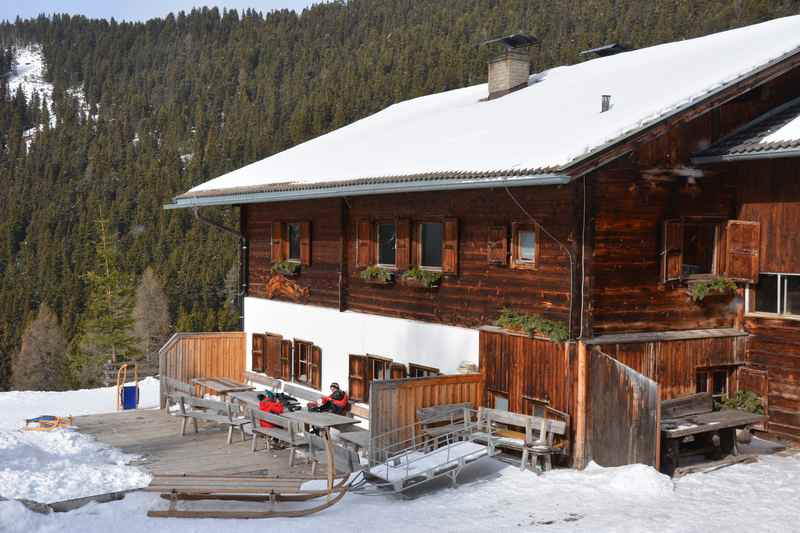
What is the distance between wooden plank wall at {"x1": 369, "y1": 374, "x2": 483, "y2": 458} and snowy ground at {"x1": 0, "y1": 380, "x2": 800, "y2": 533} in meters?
1.15

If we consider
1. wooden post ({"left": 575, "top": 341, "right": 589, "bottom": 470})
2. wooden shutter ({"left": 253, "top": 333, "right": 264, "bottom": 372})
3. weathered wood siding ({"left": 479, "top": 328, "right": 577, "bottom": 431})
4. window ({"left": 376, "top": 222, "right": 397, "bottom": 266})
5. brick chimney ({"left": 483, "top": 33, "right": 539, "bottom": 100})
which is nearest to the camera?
wooden post ({"left": 575, "top": 341, "right": 589, "bottom": 470})

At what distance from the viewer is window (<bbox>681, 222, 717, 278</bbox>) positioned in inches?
541

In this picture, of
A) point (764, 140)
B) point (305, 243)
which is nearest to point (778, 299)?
point (764, 140)

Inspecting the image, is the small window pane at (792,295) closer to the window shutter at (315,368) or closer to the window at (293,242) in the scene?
the window shutter at (315,368)

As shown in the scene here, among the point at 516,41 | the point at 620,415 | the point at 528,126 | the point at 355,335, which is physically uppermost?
the point at 516,41

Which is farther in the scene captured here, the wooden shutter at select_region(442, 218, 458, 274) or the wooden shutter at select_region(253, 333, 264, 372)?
the wooden shutter at select_region(253, 333, 264, 372)

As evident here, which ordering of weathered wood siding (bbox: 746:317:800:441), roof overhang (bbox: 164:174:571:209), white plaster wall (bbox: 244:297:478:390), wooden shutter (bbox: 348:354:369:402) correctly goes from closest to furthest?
roof overhang (bbox: 164:174:571:209), weathered wood siding (bbox: 746:317:800:441), white plaster wall (bbox: 244:297:478:390), wooden shutter (bbox: 348:354:369:402)

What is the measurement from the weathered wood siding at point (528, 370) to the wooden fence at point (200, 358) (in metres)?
8.90

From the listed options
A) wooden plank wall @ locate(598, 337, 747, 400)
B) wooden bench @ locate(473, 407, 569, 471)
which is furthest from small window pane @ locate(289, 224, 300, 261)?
wooden plank wall @ locate(598, 337, 747, 400)

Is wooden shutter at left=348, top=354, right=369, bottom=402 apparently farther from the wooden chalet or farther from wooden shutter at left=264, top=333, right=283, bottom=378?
wooden shutter at left=264, top=333, right=283, bottom=378

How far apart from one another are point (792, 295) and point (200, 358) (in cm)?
1335

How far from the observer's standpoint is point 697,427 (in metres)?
11.8

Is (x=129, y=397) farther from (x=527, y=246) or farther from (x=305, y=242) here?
(x=527, y=246)

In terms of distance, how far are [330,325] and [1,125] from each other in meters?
199
